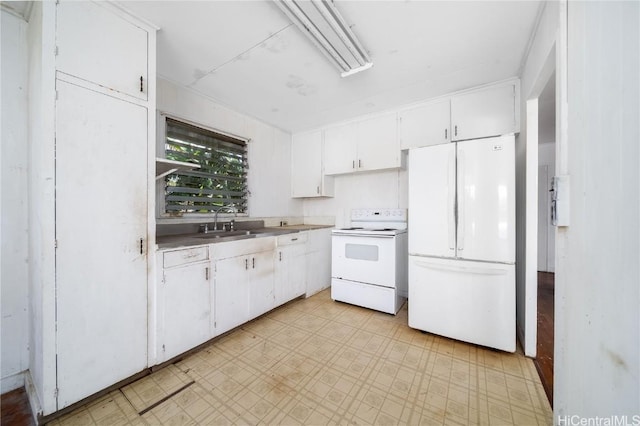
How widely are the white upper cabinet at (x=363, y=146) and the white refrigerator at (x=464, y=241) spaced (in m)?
0.74

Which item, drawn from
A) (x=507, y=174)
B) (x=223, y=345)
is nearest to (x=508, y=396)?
(x=507, y=174)

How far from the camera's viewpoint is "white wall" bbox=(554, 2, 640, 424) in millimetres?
521

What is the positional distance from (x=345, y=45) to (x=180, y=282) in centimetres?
219

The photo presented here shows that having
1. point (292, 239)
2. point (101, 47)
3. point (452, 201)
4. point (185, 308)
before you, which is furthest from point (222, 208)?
point (452, 201)

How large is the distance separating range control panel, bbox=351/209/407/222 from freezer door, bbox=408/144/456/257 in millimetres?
927

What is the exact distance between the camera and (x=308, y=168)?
369 cm

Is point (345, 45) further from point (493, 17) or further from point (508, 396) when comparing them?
point (508, 396)

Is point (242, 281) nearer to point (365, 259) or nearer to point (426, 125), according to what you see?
point (365, 259)

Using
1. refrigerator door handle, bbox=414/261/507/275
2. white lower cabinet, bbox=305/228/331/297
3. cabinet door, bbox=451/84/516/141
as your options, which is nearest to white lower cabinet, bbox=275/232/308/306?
white lower cabinet, bbox=305/228/331/297

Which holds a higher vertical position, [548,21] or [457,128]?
[548,21]

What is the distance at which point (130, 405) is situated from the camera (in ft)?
4.57

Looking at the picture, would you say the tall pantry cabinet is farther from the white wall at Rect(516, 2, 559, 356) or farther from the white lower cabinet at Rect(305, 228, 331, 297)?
the white wall at Rect(516, 2, 559, 356)

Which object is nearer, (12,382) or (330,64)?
(12,382)

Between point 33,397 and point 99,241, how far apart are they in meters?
1.00
